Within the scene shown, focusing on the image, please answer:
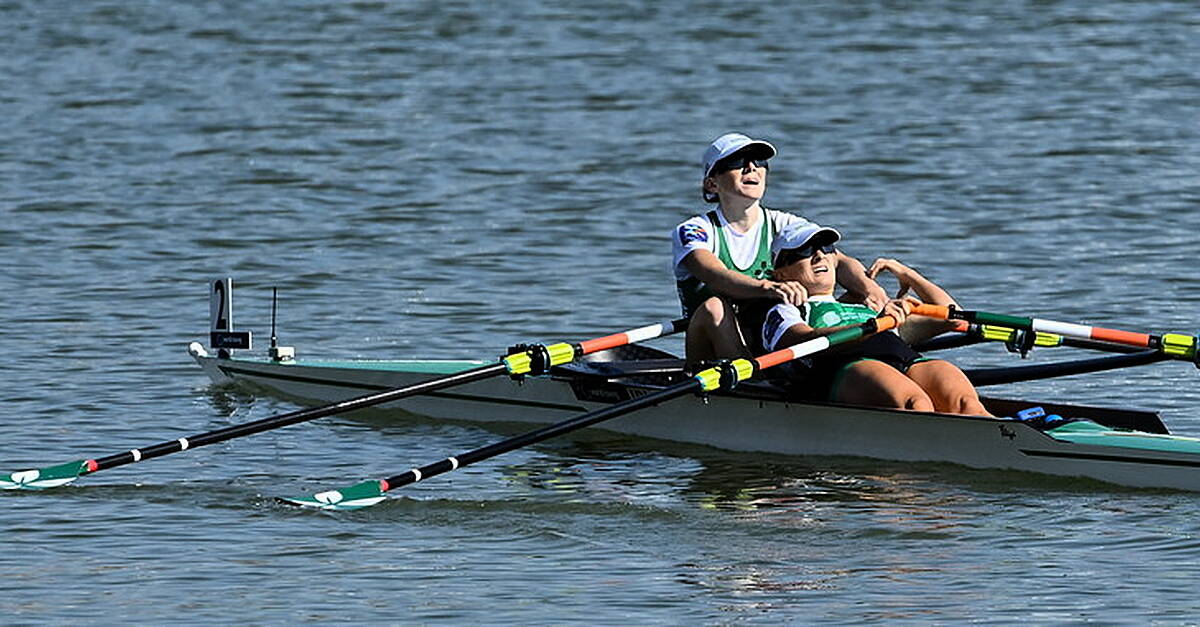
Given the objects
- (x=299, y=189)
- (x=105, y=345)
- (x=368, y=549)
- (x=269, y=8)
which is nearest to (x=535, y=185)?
(x=299, y=189)

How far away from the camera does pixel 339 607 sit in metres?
9.09

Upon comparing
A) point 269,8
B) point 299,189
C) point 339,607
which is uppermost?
point 269,8

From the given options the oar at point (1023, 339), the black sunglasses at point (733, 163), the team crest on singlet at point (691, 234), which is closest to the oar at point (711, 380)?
the oar at point (1023, 339)

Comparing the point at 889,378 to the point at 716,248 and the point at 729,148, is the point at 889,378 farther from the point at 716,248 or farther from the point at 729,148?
the point at 729,148

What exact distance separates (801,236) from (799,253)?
0.12 m

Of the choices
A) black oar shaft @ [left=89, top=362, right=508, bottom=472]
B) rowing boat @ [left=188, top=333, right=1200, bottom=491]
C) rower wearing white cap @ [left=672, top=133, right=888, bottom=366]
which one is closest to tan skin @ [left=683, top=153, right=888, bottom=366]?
rower wearing white cap @ [left=672, top=133, right=888, bottom=366]

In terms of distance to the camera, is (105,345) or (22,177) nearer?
(105,345)

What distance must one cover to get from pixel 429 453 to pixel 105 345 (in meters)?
3.64

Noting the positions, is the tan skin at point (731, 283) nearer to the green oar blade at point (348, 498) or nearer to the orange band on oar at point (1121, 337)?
the orange band on oar at point (1121, 337)

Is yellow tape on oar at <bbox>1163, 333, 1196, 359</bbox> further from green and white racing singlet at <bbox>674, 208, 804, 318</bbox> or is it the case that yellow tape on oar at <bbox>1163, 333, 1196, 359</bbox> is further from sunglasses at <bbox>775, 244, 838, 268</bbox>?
green and white racing singlet at <bbox>674, 208, 804, 318</bbox>

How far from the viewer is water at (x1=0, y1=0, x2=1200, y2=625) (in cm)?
954

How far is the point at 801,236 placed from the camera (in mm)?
11258

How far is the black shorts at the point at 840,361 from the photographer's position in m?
11.3

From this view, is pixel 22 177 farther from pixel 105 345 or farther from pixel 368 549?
pixel 368 549
